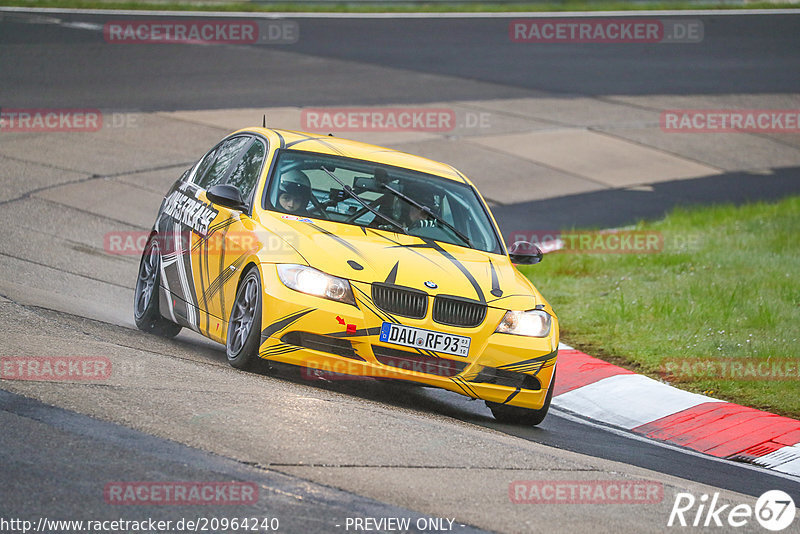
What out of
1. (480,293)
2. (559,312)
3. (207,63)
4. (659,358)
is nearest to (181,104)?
(207,63)

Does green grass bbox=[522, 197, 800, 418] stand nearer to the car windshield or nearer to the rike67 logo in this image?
the car windshield

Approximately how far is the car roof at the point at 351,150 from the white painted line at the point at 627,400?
6.46 feet

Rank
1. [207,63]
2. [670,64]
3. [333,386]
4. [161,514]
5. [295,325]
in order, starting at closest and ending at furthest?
1. [161,514]
2. [295,325]
3. [333,386]
4. [207,63]
5. [670,64]

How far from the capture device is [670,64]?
3025cm

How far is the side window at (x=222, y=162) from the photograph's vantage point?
9.57m

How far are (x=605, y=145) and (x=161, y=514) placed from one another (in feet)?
59.9

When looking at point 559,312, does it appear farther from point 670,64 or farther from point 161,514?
point 670,64

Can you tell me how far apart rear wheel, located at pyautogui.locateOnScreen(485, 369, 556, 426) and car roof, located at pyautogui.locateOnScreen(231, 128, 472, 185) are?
2.01 m

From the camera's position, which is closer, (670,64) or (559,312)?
(559,312)

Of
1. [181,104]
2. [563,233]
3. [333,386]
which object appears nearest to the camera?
[333,386]

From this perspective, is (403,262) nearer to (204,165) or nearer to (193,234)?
(193,234)

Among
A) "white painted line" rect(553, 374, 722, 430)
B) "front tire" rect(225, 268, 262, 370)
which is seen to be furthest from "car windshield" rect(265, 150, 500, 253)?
"white painted line" rect(553, 374, 722, 430)

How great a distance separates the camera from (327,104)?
22.4 meters

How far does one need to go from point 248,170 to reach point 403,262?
1829mm
